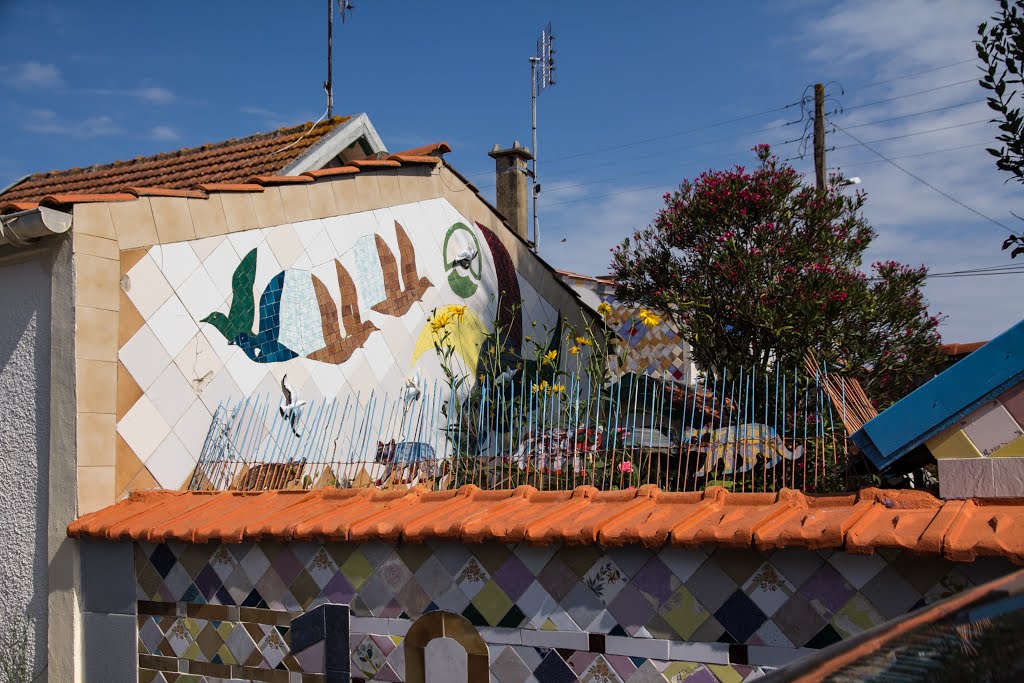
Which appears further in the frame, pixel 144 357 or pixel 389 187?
pixel 389 187

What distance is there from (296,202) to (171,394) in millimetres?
1999

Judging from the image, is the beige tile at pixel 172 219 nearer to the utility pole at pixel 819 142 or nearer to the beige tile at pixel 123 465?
the beige tile at pixel 123 465

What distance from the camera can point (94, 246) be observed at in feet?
20.0

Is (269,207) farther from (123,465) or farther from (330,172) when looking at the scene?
(123,465)

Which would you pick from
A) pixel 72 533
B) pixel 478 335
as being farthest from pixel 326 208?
pixel 72 533

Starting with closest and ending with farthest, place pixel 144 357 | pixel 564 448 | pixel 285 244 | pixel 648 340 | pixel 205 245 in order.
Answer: pixel 564 448, pixel 144 357, pixel 205 245, pixel 285 244, pixel 648 340

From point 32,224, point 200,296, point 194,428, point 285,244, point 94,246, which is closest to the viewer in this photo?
point 32,224

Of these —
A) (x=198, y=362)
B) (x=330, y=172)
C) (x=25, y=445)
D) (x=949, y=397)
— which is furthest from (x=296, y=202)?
(x=949, y=397)

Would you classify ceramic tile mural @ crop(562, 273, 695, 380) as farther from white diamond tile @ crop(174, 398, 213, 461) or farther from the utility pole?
white diamond tile @ crop(174, 398, 213, 461)

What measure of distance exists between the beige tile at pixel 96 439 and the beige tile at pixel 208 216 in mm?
1504

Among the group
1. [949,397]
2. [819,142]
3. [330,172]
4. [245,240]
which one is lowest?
[949,397]

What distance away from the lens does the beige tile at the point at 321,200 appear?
308 inches

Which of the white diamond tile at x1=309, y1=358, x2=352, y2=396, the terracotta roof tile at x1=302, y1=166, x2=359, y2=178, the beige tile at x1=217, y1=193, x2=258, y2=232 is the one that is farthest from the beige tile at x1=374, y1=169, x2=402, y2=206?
the white diamond tile at x1=309, y1=358, x2=352, y2=396

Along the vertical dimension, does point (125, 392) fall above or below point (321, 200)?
below
